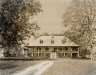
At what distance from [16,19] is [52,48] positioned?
1.24 metres

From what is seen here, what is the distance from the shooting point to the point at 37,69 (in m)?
5.24

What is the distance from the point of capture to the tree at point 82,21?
16.8 feet

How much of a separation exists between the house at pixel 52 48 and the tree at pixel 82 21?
8.2 inches

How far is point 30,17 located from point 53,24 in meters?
0.65

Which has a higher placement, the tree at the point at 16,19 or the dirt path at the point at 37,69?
the tree at the point at 16,19

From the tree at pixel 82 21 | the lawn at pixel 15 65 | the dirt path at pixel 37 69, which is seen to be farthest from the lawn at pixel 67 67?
the tree at pixel 82 21

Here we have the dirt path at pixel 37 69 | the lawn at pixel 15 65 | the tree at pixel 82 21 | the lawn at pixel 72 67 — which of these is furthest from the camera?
the tree at pixel 82 21

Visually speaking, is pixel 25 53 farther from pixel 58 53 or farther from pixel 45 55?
pixel 58 53

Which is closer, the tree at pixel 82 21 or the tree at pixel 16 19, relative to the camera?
the tree at pixel 82 21

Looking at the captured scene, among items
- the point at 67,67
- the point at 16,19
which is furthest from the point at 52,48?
the point at 16,19

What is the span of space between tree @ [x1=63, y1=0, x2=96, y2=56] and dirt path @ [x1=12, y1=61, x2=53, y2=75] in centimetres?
92

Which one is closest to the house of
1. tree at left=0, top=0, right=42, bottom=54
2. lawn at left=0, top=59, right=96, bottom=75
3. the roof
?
the roof

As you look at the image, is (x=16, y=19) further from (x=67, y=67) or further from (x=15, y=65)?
(x=67, y=67)

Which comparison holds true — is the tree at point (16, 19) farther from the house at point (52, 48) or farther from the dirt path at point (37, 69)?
the dirt path at point (37, 69)
